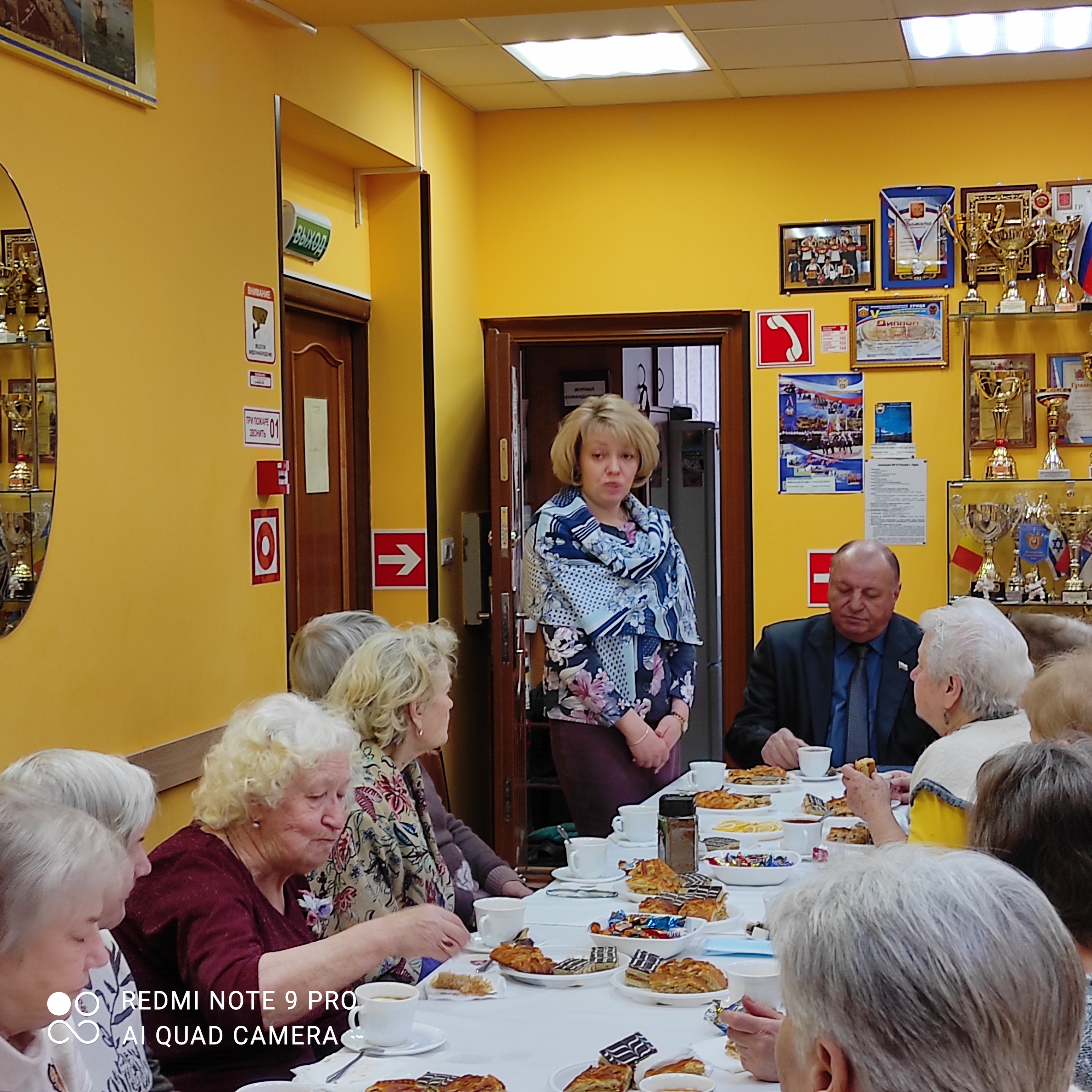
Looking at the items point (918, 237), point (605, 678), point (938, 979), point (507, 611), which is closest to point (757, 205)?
point (918, 237)

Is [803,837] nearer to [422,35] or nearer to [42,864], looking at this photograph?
[42,864]

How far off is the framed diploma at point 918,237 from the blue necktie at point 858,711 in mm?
1851

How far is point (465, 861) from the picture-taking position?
3.54 metres

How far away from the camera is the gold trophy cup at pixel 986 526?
5734 mm

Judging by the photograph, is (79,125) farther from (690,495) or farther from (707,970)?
(690,495)

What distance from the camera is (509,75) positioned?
5.66 m

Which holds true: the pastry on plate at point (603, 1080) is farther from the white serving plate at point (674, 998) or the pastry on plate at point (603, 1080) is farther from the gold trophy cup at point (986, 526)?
the gold trophy cup at point (986, 526)

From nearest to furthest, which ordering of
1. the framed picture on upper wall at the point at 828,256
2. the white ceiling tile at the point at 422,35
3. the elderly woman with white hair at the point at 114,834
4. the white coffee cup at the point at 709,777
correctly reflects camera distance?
1. the elderly woman with white hair at the point at 114,834
2. the white coffee cup at the point at 709,777
3. the white ceiling tile at the point at 422,35
4. the framed picture on upper wall at the point at 828,256

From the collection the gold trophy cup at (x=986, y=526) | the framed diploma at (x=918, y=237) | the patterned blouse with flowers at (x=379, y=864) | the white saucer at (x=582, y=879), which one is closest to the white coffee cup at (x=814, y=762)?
the white saucer at (x=582, y=879)

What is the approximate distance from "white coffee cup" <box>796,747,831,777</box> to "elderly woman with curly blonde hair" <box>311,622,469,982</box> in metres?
1.29

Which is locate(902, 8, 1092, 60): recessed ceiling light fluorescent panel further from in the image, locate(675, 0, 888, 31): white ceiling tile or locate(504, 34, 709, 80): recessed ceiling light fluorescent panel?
locate(504, 34, 709, 80): recessed ceiling light fluorescent panel

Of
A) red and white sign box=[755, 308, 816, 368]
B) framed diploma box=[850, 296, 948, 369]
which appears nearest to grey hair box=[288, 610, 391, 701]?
red and white sign box=[755, 308, 816, 368]

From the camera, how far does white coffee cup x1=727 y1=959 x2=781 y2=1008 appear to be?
2158 millimetres

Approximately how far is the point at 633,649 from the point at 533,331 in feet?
7.12
